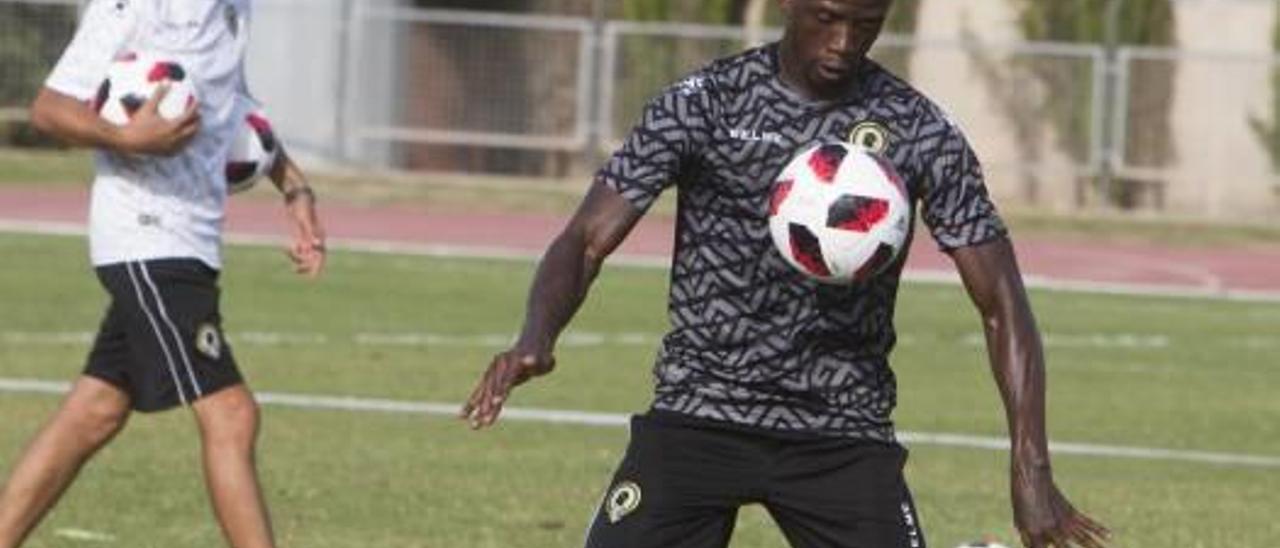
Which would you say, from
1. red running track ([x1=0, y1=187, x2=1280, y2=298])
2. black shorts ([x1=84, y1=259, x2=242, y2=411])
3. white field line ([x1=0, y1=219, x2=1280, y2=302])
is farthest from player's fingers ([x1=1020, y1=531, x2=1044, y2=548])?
red running track ([x1=0, y1=187, x2=1280, y2=298])

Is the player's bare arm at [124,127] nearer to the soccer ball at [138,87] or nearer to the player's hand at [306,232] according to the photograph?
the soccer ball at [138,87]

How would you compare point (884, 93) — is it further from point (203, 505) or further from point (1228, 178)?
point (1228, 178)

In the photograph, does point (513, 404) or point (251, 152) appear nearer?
point (251, 152)

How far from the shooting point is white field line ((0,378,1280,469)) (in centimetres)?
1505

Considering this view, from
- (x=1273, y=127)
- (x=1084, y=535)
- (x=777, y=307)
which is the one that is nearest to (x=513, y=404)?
(x=777, y=307)

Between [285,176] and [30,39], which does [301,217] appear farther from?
[30,39]

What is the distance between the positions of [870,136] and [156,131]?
2.54 meters

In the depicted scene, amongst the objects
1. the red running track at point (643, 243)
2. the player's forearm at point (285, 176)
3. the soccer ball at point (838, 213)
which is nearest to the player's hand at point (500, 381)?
the soccer ball at point (838, 213)

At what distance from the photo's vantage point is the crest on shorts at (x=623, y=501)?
24.4 feet

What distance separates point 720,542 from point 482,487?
5.58 m

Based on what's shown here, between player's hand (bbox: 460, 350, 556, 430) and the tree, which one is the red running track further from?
player's hand (bbox: 460, 350, 556, 430)

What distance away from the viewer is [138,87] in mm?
9367

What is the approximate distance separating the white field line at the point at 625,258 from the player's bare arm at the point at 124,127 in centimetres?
1639

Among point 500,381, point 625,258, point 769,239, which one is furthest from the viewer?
point 625,258
